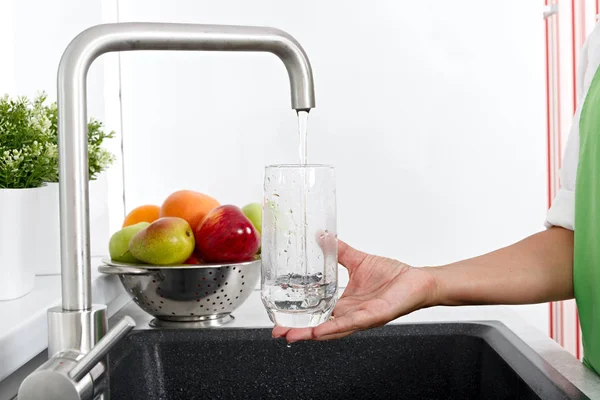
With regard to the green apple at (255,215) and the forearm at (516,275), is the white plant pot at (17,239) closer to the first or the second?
the green apple at (255,215)

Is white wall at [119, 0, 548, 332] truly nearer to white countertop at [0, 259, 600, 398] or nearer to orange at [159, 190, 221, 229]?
white countertop at [0, 259, 600, 398]

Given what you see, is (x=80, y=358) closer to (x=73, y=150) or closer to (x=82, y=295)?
(x=82, y=295)

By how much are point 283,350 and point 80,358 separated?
1.61ft

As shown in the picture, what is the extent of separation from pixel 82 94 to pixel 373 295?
472 mm

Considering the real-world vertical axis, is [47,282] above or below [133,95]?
below

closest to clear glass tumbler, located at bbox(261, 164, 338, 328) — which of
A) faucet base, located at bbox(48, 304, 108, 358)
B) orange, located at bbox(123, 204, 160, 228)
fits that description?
faucet base, located at bbox(48, 304, 108, 358)

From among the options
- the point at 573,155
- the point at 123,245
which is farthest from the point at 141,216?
the point at 573,155

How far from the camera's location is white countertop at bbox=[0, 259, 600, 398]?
2.65 ft

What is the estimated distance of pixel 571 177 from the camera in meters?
1.04

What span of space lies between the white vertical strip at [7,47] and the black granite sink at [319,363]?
0.66 m

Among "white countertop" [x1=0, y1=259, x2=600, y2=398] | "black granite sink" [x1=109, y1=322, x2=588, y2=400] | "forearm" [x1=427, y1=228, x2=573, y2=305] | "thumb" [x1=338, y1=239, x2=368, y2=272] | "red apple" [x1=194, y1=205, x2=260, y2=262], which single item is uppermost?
"red apple" [x1=194, y1=205, x2=260, y2=262]

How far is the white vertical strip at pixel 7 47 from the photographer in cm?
144

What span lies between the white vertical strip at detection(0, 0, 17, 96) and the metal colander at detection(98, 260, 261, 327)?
21.4 inches

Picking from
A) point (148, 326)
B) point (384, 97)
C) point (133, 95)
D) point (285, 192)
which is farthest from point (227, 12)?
point (285, 192)
